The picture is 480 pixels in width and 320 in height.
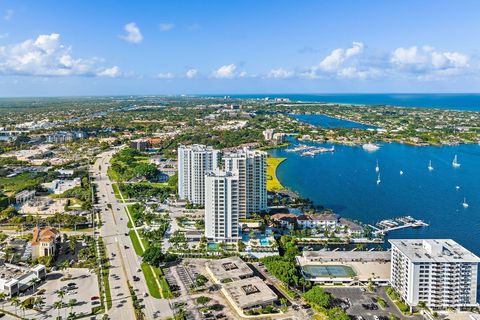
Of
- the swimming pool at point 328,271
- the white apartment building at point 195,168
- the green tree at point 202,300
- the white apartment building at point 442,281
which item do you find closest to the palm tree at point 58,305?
the green tree at point 202,300

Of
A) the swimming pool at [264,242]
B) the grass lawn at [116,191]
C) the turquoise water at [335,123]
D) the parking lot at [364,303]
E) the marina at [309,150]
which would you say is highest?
the turquoise water at [335,123]

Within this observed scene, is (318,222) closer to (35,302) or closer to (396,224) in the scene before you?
(396,224)

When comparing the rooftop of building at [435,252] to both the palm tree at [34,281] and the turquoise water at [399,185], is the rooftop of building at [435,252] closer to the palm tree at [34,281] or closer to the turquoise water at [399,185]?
the turquoise water at [399,185]

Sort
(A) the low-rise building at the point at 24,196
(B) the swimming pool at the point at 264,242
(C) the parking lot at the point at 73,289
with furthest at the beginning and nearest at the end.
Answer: (A) the low-rise building at the point at 24,196 < (B) the swimming pool at the point at 264,242 < (C) the parking lot at the point at 73,289

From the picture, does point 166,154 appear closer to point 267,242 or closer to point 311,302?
point 267,242

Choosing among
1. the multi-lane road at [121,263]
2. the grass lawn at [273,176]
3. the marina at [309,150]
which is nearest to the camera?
the multi-lane road at [121,263]

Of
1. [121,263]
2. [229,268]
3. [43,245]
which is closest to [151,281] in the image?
[121,263]
